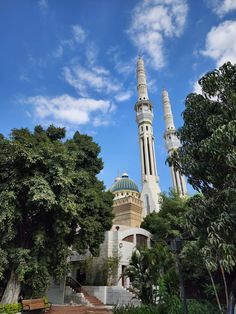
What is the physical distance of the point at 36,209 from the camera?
1377 cm

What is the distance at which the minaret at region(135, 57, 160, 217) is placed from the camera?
3534 centimetres

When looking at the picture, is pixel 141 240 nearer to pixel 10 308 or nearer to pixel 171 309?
pixel 10 308

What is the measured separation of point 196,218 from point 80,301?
13.8m

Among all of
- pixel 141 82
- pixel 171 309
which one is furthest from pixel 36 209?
pixel 141 82

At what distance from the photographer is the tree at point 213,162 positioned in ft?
18.2

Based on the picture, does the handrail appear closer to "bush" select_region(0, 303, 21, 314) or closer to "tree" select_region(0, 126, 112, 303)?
"tree" select_region(0, 126, 112, 303)

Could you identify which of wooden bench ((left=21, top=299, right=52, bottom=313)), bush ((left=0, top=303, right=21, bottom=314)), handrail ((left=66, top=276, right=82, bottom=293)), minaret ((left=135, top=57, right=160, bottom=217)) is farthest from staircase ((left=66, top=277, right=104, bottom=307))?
minaret ((left=135, top=57, right=160, bottom=217))

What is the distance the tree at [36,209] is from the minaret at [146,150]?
21080mm

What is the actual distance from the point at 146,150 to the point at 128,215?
1259cm

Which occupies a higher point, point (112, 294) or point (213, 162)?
point (213, 162)

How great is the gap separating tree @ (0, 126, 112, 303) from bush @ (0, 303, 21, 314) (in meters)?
0.71

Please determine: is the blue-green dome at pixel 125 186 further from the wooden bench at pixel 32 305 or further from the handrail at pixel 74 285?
the wooden bench at pixel 32 305

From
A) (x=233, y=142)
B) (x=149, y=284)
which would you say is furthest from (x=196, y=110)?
(x=149, y=284)

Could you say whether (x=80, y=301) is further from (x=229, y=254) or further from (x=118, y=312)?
(x=229, y=254)
